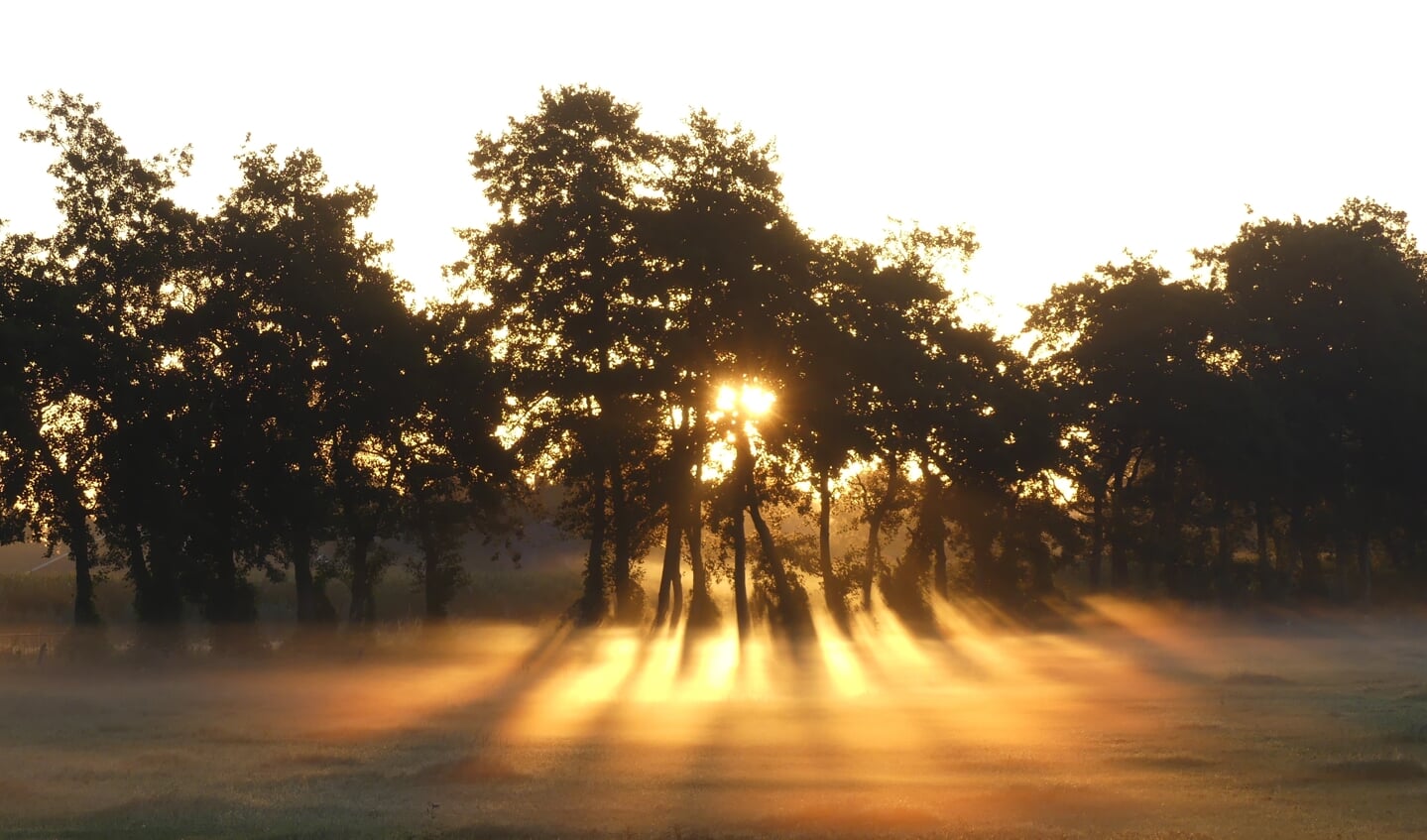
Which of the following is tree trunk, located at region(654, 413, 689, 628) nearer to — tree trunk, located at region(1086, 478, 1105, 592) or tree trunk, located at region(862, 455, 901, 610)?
tree trunk, located at region(862, 455, 901, 610)

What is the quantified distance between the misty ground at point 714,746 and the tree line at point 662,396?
8770 millimetres

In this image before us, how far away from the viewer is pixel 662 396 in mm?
56031

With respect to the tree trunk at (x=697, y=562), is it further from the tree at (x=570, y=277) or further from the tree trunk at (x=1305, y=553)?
the tree trunk at (x=1305, y=553)

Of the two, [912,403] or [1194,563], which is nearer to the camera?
[912,403]

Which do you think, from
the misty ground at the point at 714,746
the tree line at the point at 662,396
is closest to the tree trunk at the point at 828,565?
the tree line at the point at 662,396

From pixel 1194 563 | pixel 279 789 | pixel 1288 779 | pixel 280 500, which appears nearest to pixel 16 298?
pixel 280 500

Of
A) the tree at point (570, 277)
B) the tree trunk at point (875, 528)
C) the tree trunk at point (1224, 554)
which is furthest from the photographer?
the tree trunk at point (1224, 554)

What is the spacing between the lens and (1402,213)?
75750 mm

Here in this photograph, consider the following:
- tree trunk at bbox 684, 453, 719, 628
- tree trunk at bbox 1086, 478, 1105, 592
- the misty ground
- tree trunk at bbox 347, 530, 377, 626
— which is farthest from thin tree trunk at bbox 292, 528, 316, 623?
tree trunk at bbox 1086, 478, 1105, 592

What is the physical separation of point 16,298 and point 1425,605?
2397 inches

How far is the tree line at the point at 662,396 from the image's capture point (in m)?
48.3

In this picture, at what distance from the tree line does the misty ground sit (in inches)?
345

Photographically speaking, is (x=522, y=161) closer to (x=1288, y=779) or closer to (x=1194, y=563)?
(x=1194, y=563)

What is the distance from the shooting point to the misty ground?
16734 mm
